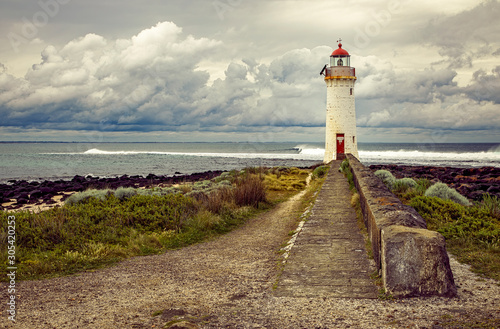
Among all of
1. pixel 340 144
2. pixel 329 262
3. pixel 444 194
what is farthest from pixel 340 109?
pixel 329 262

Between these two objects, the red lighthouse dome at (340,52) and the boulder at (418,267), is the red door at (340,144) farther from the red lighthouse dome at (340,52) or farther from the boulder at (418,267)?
the boulder at (418,267)

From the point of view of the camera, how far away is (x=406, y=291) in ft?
12.6

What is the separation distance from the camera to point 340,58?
2592cm

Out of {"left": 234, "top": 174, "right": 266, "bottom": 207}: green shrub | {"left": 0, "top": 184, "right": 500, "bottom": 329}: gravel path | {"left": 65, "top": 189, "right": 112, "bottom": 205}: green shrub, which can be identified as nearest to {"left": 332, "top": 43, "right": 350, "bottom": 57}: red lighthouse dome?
{"left": 234, "top": 174, "right": 266, "bottom": 207}: green shrub

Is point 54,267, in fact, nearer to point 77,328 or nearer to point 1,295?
point 1,295

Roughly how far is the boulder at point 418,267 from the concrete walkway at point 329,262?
296mm

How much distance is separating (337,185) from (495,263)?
8.02m

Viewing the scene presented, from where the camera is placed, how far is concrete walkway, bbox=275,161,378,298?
166 inches

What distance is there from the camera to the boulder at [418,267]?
12.5 feet

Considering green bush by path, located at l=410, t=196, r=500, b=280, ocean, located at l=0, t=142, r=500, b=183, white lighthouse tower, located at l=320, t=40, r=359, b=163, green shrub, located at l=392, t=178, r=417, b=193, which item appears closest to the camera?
green bush by path, located at l=410, t=196, r=500, b=280

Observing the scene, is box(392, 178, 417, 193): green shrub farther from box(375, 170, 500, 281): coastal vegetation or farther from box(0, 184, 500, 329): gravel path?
box(0, 184, 500, 329): gravel path

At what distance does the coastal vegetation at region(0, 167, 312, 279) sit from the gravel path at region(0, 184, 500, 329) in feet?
1.94

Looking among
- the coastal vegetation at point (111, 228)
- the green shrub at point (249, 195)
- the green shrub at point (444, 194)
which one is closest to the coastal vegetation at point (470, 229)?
the green shrub at point (444, 194)

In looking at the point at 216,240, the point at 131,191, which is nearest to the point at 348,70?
the point at 131,191
